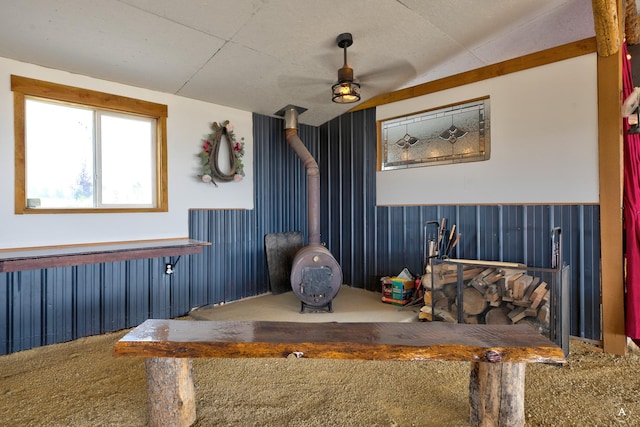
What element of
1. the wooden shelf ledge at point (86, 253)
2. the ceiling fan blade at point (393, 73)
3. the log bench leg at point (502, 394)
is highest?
the ceiling fan blade at point (393, 73)

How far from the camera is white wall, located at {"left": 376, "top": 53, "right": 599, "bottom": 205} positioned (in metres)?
2.94

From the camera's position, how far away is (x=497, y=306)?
118 inches

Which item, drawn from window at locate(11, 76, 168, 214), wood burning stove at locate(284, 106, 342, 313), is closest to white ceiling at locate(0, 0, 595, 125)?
window at locate(11, 76, 168, 214)

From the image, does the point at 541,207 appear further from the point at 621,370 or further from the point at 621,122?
the point at 621,370

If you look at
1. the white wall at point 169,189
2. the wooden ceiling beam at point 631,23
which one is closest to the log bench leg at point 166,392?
the white wall at point 169,189

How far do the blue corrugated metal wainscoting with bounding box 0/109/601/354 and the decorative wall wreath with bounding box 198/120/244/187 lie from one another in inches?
11.2

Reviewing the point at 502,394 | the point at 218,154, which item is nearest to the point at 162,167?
the point at 218,154

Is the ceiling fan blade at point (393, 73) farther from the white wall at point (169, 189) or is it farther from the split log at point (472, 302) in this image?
the split log at point (472, 302)

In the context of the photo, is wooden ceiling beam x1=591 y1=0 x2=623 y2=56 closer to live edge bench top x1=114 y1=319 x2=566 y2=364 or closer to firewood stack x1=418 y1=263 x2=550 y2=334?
firewood stack x1=418 y1=263 x2=550 y2=334

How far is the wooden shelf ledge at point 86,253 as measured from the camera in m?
2.54

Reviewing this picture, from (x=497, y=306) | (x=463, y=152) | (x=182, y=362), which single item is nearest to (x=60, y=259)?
(x=182, y=362)

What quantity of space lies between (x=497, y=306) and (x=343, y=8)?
9.32 feet

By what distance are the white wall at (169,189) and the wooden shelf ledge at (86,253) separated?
0.38 feet

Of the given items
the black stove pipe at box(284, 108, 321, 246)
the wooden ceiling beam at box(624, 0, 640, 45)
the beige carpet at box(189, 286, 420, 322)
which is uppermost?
the wooden ceiling beam at box(624, 0, 640, 45)
